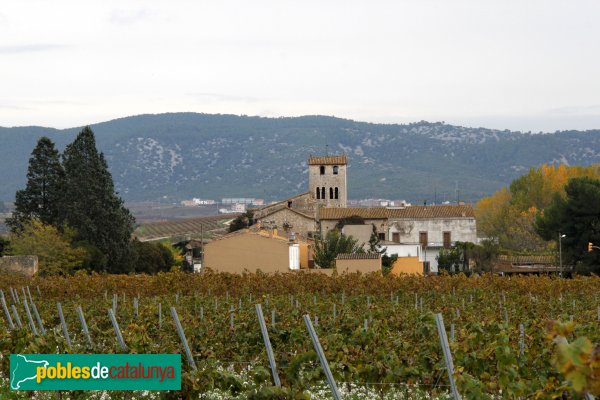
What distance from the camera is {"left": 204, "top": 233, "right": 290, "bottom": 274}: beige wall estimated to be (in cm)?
4744

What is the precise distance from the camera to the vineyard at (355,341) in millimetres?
9492

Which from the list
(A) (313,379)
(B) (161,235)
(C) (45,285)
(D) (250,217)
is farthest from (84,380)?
(B) (161,235)

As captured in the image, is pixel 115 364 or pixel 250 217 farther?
pixel 250 217

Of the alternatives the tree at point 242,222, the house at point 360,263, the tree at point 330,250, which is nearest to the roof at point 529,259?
the tree at point 330,250

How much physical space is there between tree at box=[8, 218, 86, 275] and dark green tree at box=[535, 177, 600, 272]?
2242 cm

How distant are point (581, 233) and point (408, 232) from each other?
2075 cm

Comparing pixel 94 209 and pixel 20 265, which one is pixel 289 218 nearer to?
pixel 94 209

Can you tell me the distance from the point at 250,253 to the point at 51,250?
27.3ft

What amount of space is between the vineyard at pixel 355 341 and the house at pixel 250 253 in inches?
657

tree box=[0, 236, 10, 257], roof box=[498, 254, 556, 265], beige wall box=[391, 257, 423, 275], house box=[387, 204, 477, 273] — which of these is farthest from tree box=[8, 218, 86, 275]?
house box=[387, 204, 477, 273]

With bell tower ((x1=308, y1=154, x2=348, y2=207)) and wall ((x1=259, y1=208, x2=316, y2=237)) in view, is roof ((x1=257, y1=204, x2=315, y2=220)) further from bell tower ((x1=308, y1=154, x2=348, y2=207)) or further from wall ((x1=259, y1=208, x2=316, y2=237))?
bell tower ((x1=308, y1=154, x2=348, y2=207))

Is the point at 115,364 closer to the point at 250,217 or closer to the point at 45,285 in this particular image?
the point at 45,285

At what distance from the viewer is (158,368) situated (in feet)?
33.9

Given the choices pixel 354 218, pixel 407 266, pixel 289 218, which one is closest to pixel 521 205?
pixel 354 218
